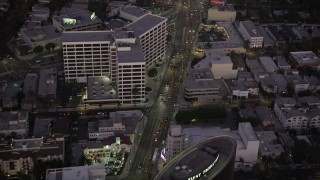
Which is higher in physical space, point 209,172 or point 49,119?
point 209,172

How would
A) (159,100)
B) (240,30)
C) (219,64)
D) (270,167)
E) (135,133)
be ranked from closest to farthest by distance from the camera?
1. (270,167)
2. (135,133)
3. (159,100)
4. (219,64)
5. (240,30)

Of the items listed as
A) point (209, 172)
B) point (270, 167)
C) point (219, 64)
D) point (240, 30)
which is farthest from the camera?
point (240, 30)

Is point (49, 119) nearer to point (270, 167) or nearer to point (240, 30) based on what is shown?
point (270, 167)

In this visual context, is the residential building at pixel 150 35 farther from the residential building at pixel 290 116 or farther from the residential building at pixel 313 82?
the residential building at pixel 313 82

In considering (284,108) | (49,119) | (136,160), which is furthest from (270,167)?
(49,119)

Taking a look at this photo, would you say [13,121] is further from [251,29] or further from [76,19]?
[251,29]

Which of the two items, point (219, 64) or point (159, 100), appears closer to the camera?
point (159, 100)

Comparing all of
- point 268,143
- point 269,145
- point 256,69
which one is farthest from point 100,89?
point 269,145

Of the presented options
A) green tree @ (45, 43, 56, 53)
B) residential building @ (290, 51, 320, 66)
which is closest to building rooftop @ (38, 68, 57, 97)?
green tree @ (45, 43, 56, 53)
